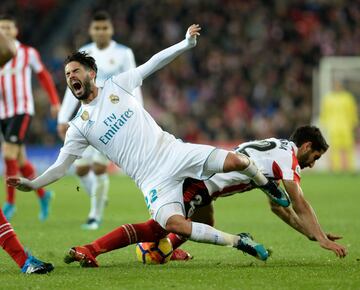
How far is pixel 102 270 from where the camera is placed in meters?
7.12

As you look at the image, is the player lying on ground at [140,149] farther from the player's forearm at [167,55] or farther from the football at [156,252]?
the football at [156,252]

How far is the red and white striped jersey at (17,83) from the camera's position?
11.9m

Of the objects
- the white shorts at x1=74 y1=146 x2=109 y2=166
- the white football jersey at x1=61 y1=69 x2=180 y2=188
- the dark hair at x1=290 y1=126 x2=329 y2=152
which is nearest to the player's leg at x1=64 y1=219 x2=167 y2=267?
the white football jersey at x1=61 y1=69 x2=180 y2=188

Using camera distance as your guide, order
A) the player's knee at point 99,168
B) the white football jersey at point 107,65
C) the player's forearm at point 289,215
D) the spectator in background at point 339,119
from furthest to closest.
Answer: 1. the spectator in background at point 339,119
2. the player's knee at point 99,168
3. the white football jersey at point 107,65
4. the player's forearm at point 289,215

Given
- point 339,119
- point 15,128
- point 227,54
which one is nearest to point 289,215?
point 15,128

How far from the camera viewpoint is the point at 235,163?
7.17 m

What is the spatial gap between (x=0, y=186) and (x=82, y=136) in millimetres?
11980

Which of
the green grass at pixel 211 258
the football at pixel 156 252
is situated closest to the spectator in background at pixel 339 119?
the green grass at pixel 211 258

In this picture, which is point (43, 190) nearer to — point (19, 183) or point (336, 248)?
point (19, 183)

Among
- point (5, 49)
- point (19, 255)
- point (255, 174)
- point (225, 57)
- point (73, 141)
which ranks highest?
point (5, 49)

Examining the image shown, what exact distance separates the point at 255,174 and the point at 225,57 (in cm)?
1845

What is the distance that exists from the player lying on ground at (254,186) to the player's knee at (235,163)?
0.39m

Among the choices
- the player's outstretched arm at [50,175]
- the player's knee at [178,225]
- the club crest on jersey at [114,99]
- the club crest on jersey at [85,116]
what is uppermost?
the club crest on jersey at [114,99]

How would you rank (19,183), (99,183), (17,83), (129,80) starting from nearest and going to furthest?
(19,183) → (129,80) → (99,183) → (17,83)
